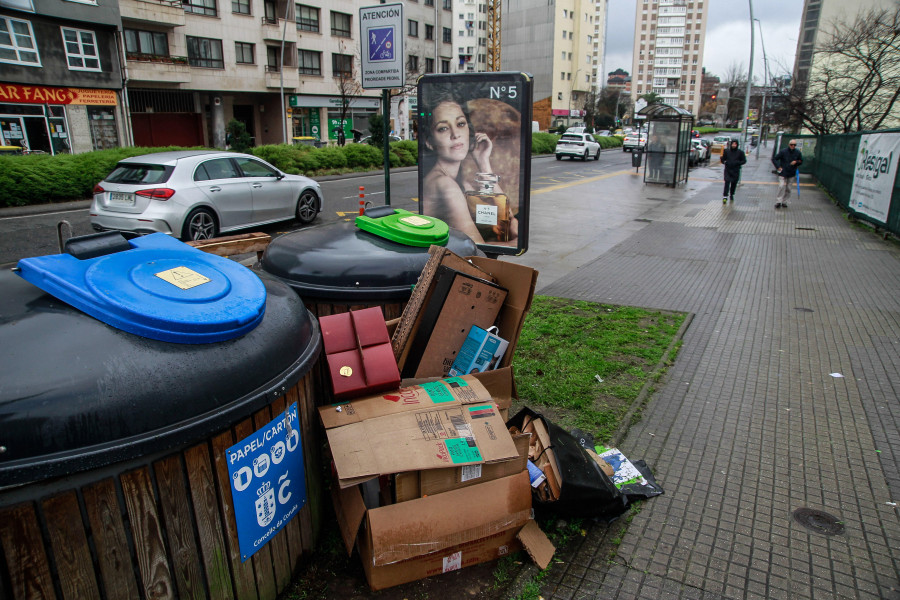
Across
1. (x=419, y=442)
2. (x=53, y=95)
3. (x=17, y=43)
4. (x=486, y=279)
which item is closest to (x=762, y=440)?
(x=486, y=279)

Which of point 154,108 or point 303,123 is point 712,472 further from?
point 303,123

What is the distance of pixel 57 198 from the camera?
52.5 feet

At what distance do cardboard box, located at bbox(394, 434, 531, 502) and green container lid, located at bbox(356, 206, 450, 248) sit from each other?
1.80 m

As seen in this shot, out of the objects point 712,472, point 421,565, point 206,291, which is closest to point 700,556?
point 712,472

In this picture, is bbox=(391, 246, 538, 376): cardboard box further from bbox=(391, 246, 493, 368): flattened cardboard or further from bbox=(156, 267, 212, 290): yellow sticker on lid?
bbox=(156, 267, 212, 290): yellow sticker on lid

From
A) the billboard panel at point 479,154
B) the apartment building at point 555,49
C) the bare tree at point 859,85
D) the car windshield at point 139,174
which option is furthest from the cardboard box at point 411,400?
the apartment building at point 555,49

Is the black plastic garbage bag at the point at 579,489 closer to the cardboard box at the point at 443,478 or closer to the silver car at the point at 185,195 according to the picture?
the cardboard box at the point at 443,478

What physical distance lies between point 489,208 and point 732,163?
12873mm

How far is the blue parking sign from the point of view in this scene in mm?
7488

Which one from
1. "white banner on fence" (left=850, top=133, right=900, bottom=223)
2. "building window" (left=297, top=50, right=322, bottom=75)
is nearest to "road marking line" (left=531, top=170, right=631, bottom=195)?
"white banner on fence" (left=850, top=133, right=900, bottom=223)

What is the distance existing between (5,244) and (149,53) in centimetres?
2909

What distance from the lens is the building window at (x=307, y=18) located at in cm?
4241

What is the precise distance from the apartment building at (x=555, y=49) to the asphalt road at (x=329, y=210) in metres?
62.4

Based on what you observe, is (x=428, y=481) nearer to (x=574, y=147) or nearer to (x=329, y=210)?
(x=329, y=210)
